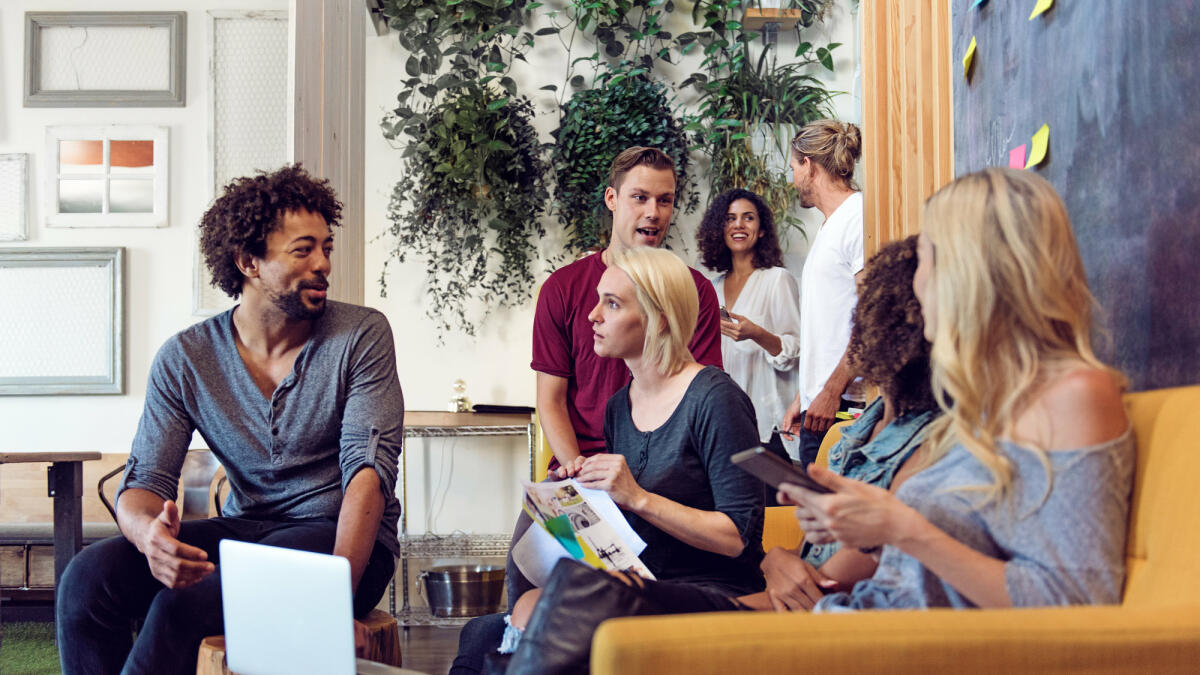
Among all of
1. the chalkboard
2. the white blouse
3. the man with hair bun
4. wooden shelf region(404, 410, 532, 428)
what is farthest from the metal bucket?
the chalkboard

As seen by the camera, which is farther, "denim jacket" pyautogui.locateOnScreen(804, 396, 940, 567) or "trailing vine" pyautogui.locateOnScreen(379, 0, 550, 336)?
"trailing vine" pyautogui.locateOnScreen(379, 0, 550, 336)

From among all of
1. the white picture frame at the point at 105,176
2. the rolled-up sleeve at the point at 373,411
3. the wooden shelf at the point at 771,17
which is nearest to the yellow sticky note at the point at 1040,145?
the rolled-up sleeve at the point at 373,411

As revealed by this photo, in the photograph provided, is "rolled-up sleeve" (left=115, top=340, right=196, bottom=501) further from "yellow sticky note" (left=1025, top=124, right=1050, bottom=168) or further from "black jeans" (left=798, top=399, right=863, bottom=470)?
"yellow sticky note" (left=1025, top=124, right=1050, bottom=168)

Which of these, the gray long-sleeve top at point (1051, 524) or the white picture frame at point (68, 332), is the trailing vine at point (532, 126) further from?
the gray long-sleeve top at point (1051, 524)

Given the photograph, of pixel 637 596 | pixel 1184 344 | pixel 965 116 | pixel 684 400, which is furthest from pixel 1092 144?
pixel 637 596

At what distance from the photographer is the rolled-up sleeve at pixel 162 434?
223 cm

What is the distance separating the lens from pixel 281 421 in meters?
2.26

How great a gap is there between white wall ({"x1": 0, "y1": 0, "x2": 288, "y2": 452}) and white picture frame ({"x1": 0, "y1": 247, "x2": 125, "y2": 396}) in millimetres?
67

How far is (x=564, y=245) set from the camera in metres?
4.81

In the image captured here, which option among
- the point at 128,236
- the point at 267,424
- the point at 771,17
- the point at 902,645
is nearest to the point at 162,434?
the point at 267,424

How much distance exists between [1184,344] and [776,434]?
2.35 meters

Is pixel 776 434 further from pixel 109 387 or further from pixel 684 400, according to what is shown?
pixel 109 387

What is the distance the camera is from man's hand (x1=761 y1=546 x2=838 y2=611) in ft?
5.35

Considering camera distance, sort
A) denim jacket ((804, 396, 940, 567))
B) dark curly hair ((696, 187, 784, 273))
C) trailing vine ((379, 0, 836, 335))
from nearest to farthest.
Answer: denim jacket ((804, 396, 940, 567)) < dark curly hair ((696, 187, 784, 273)) < trailing vine ((379, 0, 836, 335))
